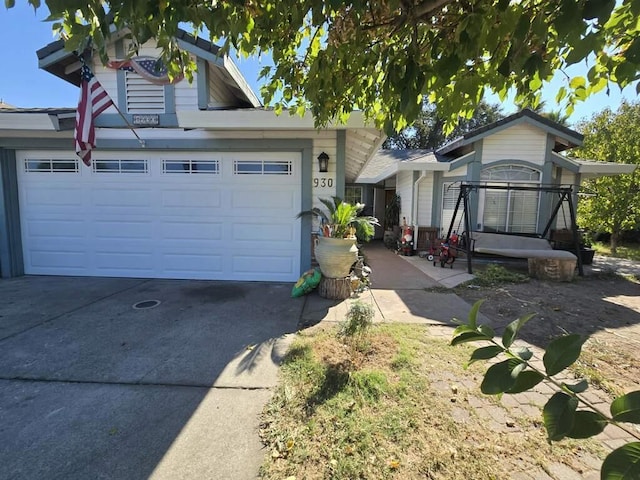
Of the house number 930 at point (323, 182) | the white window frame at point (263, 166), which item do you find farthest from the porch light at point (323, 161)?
the white window frame at point (263, 166)

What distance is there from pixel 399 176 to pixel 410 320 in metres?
8.75

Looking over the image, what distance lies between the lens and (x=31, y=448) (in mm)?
2139

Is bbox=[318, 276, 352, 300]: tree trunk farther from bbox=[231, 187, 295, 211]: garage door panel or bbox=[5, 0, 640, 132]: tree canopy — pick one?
bbox=[5, 0, 640, 132]: tree canopy

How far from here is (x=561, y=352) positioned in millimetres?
778

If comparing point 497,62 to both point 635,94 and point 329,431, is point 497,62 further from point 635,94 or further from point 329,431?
point 329,431

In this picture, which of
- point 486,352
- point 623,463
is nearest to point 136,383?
point 486,352

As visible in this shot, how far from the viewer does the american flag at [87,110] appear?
17.0 ft

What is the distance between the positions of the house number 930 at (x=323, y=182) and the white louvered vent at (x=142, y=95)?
11.7ft

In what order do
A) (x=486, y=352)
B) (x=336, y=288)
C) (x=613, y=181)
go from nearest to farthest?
(x=486, y=352)
(x=336, y=288)
(x=613, y=181)

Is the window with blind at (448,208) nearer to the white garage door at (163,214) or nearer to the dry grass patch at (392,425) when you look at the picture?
the white garage door at (163,214)

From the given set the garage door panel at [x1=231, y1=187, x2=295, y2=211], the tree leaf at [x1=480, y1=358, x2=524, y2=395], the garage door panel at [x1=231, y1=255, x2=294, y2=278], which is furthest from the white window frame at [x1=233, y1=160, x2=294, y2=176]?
the tree leaf at [x1=480, y1=358, x2=524, y2=395]

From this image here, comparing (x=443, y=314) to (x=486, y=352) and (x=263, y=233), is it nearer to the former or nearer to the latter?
(x=263, y=233)

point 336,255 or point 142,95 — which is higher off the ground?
point 142,95

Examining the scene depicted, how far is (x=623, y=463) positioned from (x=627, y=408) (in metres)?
0.11
